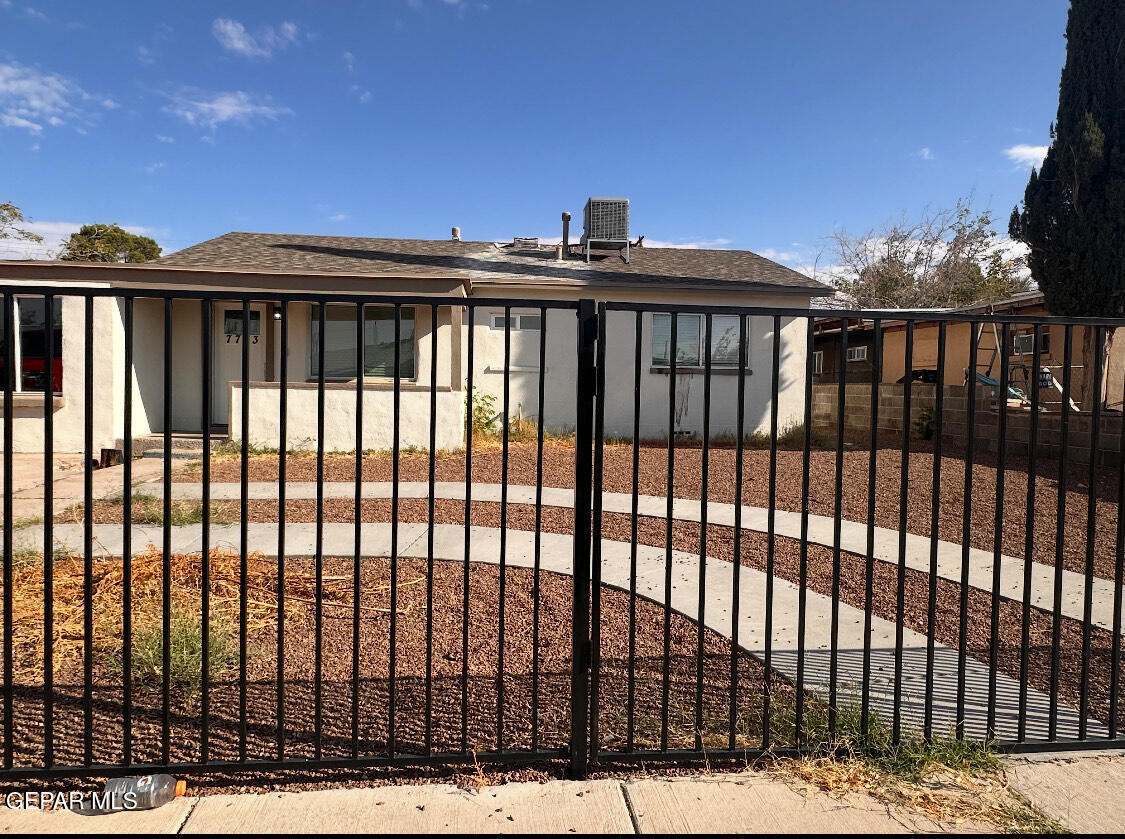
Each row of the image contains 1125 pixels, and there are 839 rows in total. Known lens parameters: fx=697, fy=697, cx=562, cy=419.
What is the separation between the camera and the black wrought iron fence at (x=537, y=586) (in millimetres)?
2500

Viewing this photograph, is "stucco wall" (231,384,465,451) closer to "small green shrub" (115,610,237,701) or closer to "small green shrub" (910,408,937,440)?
"small green shrub" (115,610,237,701)

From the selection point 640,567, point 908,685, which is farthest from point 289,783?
point 640,567

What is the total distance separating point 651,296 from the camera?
44.9ft

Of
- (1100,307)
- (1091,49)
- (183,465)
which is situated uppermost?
(1091,49)

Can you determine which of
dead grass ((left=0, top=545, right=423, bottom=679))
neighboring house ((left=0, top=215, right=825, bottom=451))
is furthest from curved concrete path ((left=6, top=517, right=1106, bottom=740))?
neighboring house ((left=0, top=215, right=825, bottom=451))

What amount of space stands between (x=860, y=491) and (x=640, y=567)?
12.9 feet

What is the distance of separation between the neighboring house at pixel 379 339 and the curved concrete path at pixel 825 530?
7.36 feet

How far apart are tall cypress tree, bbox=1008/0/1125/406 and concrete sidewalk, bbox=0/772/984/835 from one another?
11.4 meters

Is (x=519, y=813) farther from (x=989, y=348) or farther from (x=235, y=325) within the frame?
(x=989, y=348)

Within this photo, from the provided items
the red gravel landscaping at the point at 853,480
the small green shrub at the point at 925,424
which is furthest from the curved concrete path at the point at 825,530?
the small green shrub at the point at 925,424

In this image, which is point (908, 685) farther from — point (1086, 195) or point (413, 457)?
point (1086, 195)

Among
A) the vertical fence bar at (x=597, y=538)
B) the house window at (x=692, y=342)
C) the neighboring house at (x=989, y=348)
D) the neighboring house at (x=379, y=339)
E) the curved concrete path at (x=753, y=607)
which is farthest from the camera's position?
the house window at (x=692, y=342)

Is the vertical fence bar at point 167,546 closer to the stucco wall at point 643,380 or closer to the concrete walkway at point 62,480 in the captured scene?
the concrete walkway at point 62,480

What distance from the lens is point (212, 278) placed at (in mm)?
10703
